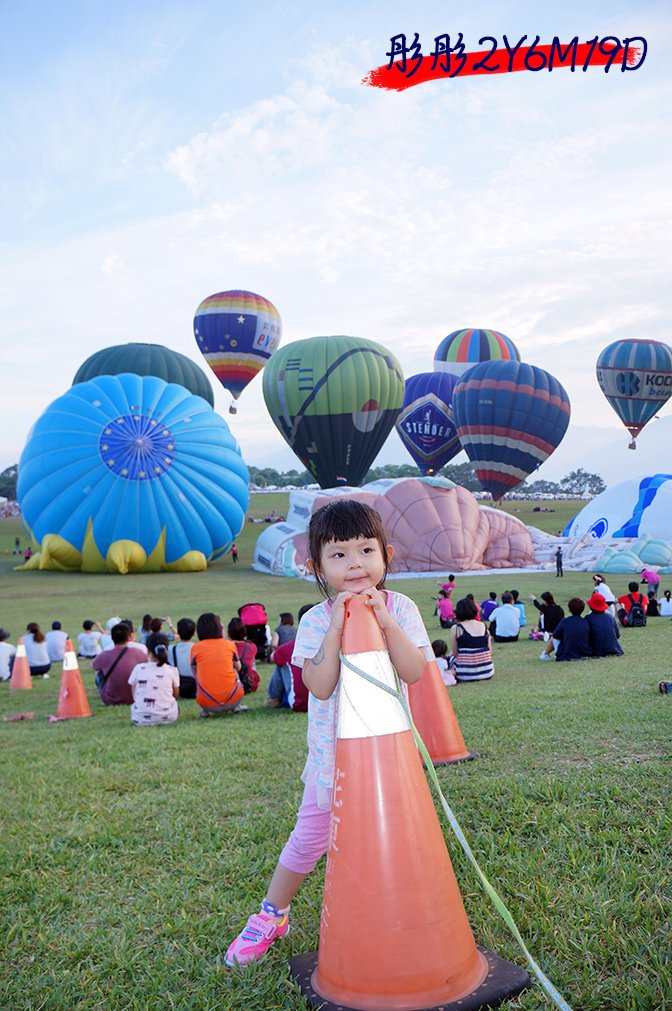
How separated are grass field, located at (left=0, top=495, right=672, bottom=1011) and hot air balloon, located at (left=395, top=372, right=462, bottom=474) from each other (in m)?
43.3

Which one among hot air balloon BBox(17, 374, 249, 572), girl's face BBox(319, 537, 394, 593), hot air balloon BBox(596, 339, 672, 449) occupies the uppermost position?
hot air balloon BBox(596, 339, 672, 449)

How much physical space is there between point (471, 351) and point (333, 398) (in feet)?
69.3

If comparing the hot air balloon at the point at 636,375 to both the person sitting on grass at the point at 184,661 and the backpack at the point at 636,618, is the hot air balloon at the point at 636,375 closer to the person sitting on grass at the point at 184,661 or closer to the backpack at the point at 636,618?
the backpack at the point at 636,618

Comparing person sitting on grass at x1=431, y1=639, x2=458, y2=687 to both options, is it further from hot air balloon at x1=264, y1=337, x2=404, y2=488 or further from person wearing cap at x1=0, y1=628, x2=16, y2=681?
hot air balloon at x1=264, y1=337, x2=404, y2=488

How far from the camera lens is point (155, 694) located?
24.6 ft

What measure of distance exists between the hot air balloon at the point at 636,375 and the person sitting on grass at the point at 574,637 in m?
35.7

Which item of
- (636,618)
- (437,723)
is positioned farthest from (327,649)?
(636,618)

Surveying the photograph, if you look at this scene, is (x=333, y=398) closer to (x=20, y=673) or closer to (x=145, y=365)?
(x=145, y=365)

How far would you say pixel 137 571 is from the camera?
30.8 meters

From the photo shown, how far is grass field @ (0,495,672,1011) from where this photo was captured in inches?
107

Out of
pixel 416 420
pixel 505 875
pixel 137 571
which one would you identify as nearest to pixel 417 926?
pixel 505 875

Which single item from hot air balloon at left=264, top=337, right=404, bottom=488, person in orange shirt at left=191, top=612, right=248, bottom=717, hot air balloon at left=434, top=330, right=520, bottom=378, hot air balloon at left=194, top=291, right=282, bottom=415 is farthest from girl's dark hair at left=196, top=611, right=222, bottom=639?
hot air balloon at left=434, top=330, right=520, bottom=378

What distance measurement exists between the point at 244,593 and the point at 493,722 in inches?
749

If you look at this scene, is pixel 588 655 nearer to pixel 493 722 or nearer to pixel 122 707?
pixel 493 722
